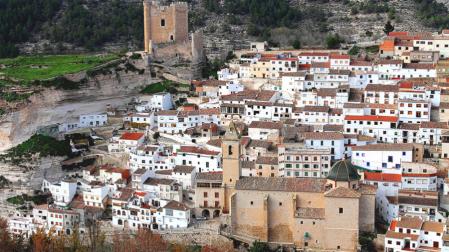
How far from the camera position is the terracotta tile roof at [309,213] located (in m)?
28.5

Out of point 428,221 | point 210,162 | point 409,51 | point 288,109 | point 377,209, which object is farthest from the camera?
point 409,51

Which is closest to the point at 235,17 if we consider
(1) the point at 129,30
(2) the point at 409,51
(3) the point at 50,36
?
(1) the point at 129,30

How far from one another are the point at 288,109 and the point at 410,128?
5.78 metres

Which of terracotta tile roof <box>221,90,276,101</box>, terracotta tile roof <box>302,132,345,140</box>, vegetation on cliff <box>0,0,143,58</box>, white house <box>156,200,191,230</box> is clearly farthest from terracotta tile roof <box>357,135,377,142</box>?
vegetation on cliff <box>0,0,143,58</box>

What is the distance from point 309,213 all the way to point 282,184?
58.7 inches

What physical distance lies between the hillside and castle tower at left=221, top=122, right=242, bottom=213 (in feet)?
76.1

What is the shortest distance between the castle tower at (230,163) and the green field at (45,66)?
14.3 m

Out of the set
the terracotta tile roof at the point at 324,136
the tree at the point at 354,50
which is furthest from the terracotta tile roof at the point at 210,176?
the tree at the point at 354,50

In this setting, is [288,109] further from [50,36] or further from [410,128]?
[50,36]

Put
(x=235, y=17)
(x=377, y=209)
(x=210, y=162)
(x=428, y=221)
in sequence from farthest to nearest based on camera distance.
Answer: (x=235, y=17) → (x=210, y=162) → (x=377, y=209) → (x=428, y=221)

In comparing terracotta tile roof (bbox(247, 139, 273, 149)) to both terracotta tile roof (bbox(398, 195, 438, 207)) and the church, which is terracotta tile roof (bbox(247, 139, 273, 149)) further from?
terracotta tile roof (bbox(398, 195, 438, 207))

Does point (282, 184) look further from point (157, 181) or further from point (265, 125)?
point (265, 125)

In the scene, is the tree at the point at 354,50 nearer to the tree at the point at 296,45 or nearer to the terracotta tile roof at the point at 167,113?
the tree at the point at 296,45

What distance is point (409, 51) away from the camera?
41.9 metres
